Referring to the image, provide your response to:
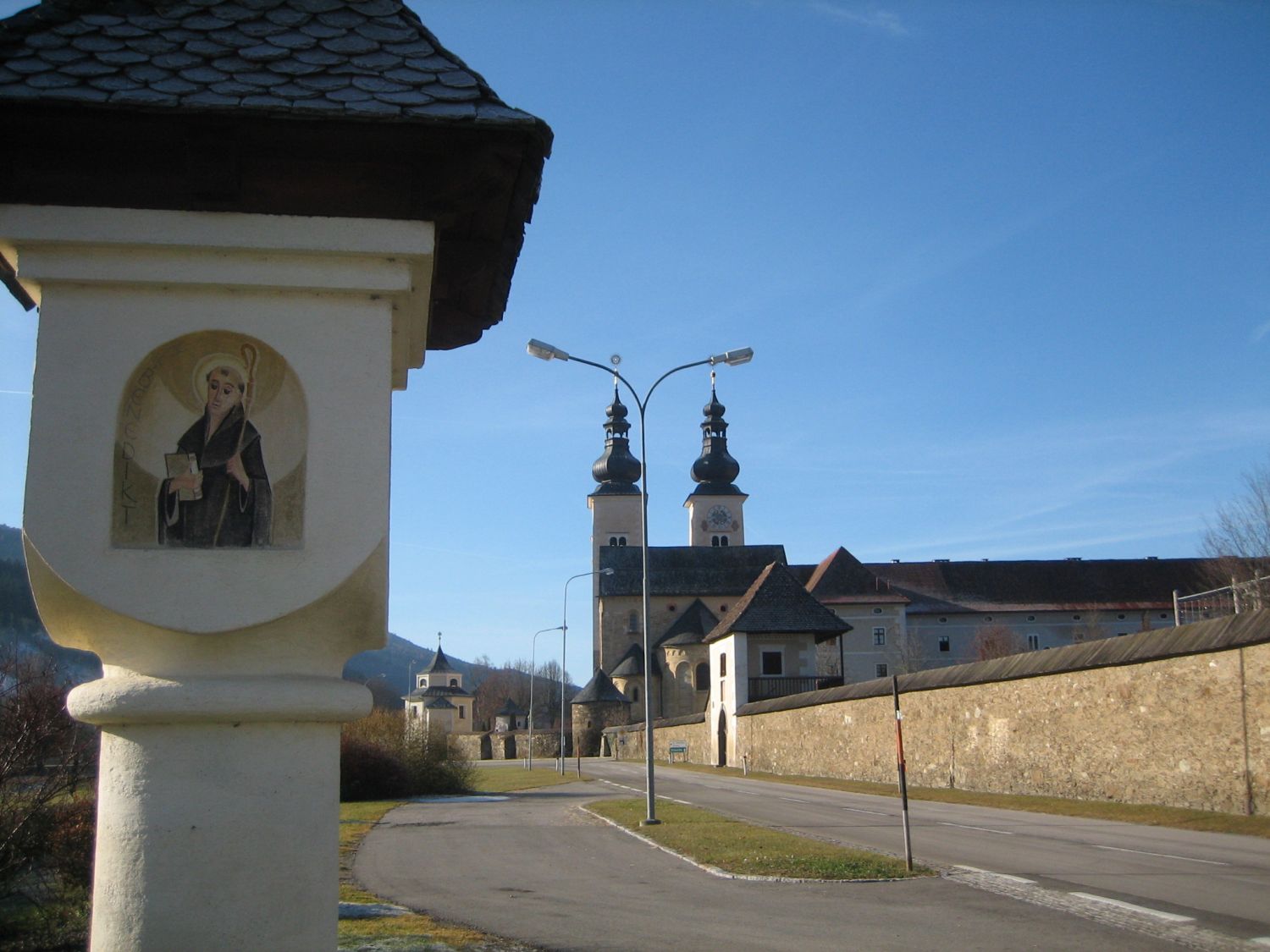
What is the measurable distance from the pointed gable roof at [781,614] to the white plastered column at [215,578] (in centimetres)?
4444

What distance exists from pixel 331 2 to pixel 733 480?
100 metres

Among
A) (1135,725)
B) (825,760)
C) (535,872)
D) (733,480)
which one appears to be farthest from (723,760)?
(733,480)

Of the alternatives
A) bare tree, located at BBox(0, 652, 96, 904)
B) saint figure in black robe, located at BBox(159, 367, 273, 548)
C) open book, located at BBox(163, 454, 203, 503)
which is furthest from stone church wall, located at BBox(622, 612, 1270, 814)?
open book, located at BBox(163, 454, 203, 503)

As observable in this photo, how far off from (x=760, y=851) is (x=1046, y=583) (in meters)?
88.2

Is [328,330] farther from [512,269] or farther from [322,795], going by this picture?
[322,795]

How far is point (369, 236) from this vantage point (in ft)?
16.0

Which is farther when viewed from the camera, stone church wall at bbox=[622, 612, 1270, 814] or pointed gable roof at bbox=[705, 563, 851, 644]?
pointed gable roof at bbox=[705, 563, 851, 644]

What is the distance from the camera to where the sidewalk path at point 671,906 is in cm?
866

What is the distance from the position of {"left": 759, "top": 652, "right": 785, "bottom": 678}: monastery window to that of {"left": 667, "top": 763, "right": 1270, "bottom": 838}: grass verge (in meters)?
16.5

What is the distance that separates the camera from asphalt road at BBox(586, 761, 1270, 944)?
10.2m

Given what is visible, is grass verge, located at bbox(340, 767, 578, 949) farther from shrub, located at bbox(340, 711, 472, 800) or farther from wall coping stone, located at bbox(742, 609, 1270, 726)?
wall coping stone, located at bbox(742, 609, 1270, 726)

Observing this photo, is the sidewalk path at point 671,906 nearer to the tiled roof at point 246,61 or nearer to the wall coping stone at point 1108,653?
the tiled roof at point 246,61

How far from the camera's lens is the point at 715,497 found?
103562 mm

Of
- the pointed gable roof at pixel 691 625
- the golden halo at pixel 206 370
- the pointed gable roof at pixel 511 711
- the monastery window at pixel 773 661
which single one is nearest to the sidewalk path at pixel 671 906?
the golden halo at pixel 206 370
